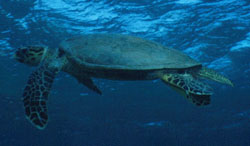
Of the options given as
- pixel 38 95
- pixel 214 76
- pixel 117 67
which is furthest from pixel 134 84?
pixel 38 95

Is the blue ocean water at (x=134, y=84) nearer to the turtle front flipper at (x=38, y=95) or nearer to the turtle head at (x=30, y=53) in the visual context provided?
the turtle head at (x=30, y=53)

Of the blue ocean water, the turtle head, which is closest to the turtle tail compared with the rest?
the turtle head

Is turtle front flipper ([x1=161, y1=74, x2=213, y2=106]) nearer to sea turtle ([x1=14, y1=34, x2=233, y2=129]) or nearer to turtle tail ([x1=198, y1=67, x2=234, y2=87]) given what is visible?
sea turtle ([x1=14, y1=34, x2=233, y2=129])

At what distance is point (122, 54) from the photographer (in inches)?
165

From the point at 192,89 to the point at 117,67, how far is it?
4.74 ft

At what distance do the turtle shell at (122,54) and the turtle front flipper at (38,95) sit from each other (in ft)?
2.10

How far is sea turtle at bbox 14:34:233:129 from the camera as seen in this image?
3810mm

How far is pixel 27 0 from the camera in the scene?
1006 centimetres

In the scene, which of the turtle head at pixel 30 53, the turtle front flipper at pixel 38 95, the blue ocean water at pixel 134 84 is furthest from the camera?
the blue ocean water at pixel 134 84

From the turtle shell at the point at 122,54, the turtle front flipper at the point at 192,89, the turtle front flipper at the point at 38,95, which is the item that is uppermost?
the turtle shell at the point at 122,54

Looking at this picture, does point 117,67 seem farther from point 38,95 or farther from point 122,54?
point 38,95

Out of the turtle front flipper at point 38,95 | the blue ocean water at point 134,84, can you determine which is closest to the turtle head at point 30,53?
the turtle front flipper at point 38,95

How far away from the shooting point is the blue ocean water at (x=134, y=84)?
417 inches

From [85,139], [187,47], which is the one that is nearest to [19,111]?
[85,139]
